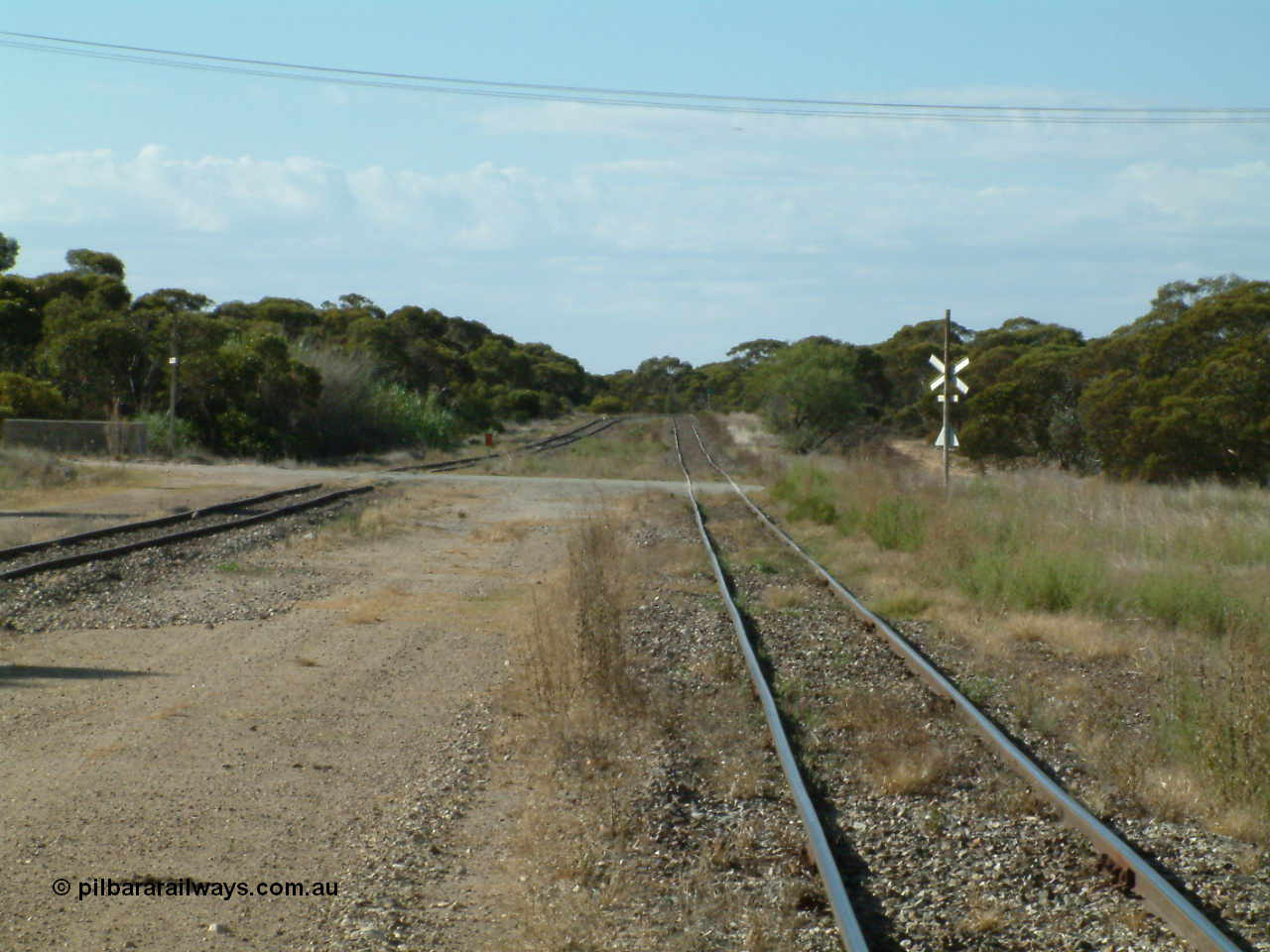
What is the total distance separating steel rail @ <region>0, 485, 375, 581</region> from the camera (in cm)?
1407

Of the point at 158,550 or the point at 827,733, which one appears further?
the point at 158,550

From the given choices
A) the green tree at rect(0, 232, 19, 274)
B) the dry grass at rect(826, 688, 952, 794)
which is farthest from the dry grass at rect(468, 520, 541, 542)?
the green tree at rect(0, 232, 19, 274)

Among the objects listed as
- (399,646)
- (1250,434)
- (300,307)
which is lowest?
(399,646)

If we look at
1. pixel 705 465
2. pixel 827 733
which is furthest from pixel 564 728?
pixel 705 465

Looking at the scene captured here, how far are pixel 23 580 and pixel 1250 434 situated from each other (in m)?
27.0

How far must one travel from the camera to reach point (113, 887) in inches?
208

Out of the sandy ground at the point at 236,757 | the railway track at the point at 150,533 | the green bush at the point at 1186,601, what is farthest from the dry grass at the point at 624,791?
the railway track at the point at 150,533

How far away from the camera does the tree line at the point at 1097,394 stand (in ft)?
102

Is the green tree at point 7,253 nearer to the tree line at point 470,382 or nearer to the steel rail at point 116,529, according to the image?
the tree line at point 470,382

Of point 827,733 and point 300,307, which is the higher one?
point 300,307

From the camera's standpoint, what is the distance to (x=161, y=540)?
56.4ft

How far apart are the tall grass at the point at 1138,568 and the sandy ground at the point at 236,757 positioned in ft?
12.8

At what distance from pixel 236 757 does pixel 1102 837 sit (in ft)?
15.3

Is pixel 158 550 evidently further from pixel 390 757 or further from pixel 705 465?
pixel 705 465
